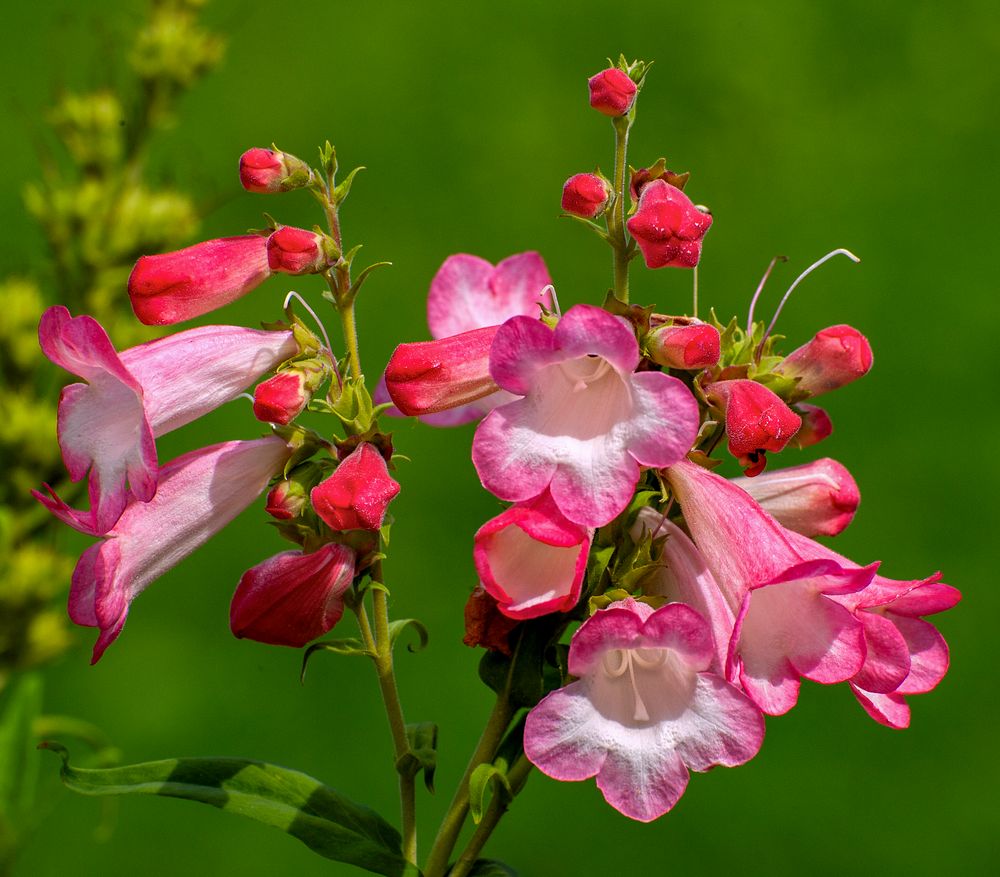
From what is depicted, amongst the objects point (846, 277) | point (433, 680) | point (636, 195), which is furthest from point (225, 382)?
point (846, 277)

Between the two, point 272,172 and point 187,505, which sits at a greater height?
point 272,172

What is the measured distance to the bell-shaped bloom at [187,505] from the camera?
2.32ft

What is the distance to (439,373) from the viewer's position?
0.64 meters

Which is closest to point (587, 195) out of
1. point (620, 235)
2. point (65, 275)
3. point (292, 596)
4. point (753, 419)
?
point (620, 235)

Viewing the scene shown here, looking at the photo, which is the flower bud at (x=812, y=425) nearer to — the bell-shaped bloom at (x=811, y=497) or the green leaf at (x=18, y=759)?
the bell-shaped bloom at (x=811, y=497)

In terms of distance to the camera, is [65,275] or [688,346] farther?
[65,275]

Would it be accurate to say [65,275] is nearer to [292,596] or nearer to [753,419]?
[292,596]

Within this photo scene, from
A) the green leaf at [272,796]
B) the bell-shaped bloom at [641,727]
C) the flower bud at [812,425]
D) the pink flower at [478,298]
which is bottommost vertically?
the green leaf at [272,796]

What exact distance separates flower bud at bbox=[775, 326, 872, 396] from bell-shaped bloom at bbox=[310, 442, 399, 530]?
0.25 metres

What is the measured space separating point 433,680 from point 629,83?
176 cm

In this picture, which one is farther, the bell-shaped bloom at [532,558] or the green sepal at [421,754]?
the green sepal at [421,754]

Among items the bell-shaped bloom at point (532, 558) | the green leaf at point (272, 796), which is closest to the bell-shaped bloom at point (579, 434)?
the bell-shaped bloom at point (532, 558)

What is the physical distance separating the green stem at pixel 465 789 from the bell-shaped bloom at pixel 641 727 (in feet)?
0.29

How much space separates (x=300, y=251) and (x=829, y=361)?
0.99 feet
